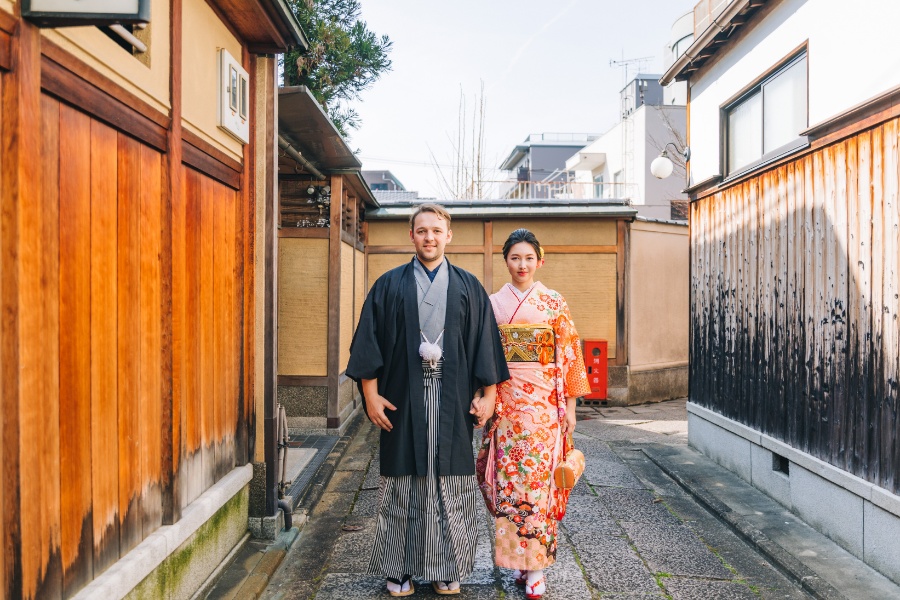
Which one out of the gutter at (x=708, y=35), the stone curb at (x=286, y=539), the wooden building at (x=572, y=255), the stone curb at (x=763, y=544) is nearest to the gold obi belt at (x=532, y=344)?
the stone curb at (x=286, y=539)

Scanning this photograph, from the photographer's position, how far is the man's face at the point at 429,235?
151 inches

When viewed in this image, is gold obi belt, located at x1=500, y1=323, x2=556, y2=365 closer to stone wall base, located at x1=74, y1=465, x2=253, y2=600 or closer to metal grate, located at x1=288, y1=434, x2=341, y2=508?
stone wall base, located at x1=74, y1=465, x2=253, y2=600

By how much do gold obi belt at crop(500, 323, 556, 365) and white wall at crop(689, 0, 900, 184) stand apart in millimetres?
2685

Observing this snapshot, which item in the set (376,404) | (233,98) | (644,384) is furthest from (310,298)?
(644,384)

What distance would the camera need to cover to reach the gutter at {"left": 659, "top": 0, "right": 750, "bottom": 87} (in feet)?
20.8

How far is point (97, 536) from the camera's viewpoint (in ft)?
8.68

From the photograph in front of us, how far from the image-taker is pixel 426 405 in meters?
3.79

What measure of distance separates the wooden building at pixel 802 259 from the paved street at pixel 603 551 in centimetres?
81

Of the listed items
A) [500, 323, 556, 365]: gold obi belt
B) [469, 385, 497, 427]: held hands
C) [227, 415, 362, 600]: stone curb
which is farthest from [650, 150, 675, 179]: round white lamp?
[469, 385, 497, 427]: held hands

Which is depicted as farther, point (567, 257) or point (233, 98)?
point (567, 257)

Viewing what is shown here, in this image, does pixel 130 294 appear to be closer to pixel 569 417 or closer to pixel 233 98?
pixel 233 98

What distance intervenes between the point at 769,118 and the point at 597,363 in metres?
5.54

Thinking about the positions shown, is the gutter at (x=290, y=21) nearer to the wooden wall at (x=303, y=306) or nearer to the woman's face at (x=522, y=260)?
the woman's face at (x=522, y=260)

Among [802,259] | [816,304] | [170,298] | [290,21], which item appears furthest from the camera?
[802,259]
